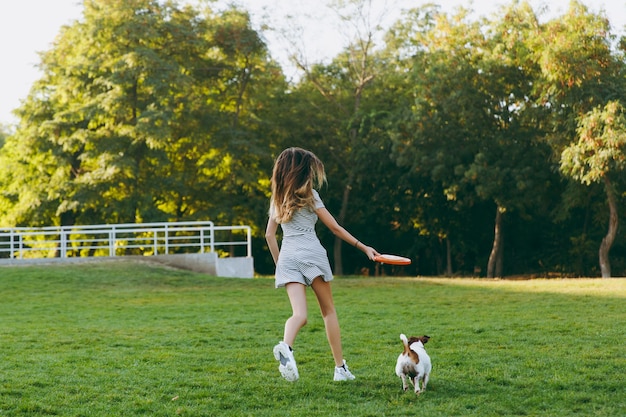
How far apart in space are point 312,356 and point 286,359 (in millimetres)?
2091

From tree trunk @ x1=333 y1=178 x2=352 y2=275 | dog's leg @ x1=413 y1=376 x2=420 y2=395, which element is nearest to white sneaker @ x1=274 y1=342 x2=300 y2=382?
dog's leg @ x1=413 y1=376 x2=420 y2=395

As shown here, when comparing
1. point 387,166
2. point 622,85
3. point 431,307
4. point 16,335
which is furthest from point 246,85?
point 16,335

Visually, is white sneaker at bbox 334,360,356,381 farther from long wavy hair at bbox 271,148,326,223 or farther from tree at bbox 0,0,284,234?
tree at bbox 0,0,284,234

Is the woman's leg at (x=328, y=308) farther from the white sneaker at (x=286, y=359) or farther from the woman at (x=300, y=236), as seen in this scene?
the white sneaker at (x=286, y=359)

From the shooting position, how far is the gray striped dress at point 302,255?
6414 mm

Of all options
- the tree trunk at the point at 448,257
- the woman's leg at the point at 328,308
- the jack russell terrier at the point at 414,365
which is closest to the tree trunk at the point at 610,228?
the tree trunk at the point at 448,257

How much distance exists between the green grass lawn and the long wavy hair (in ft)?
4.54

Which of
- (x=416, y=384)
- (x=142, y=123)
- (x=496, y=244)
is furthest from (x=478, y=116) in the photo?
(x=416, y=384)

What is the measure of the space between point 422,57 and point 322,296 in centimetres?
2738

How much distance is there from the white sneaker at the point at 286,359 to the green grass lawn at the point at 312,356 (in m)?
0.16

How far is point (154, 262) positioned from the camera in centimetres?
2586

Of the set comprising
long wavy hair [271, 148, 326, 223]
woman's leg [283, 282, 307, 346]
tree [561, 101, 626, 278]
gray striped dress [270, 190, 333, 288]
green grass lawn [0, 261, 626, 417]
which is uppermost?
tree [561, 101, 626, 278]

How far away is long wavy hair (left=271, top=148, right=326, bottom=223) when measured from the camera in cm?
643

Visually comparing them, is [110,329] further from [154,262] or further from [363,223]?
[363,223]
